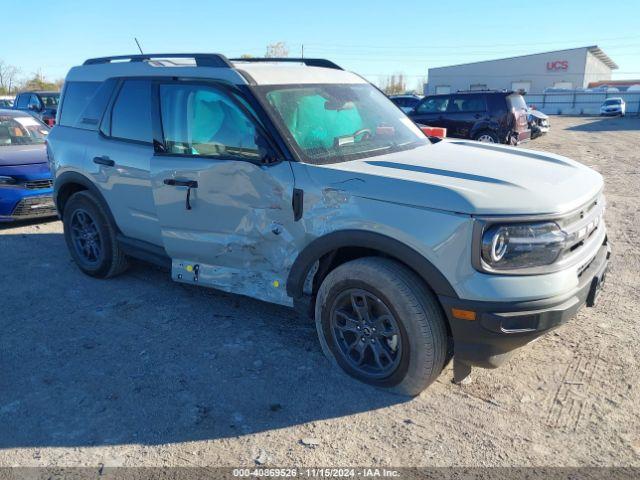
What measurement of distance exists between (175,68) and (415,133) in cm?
194

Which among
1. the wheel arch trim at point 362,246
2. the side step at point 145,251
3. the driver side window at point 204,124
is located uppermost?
the driver side window at point 204,124

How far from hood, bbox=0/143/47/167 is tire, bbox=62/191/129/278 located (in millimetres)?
2479

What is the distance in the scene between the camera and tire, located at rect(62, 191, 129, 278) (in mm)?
5020

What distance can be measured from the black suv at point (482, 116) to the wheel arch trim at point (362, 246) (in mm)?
12237

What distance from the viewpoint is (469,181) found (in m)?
3.01

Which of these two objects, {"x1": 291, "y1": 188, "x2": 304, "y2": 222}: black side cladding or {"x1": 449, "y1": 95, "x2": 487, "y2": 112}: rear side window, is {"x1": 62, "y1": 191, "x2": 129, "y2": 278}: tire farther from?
{"x1": 449, "y1": 95, "x2": 487, "y2": 112}: rear side window

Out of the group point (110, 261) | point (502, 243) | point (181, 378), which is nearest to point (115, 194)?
point (110, 261)

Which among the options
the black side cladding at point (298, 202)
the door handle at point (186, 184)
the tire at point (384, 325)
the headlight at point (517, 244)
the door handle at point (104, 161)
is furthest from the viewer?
the door handle at point (104, 161)

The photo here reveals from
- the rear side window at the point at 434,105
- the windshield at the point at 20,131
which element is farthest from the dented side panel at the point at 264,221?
the rear side window at the point at 434,105

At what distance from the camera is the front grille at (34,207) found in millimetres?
7064

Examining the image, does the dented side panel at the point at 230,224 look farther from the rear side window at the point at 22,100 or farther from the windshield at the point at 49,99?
the rear side window at the point at 22,100

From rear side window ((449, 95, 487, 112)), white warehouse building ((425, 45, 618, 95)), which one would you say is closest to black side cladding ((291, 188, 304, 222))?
rear side window ((449, 95, 487, 112))

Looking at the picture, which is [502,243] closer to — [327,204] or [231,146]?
[327,204]

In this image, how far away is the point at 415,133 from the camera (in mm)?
4336
